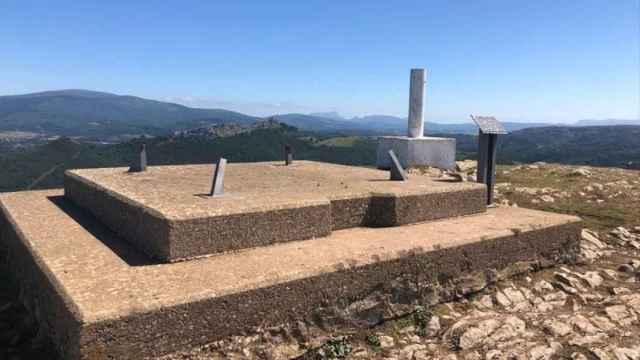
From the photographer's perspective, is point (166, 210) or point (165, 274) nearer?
point (165, 274)

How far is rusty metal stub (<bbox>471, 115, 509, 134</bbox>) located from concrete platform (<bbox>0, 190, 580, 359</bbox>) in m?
2.92

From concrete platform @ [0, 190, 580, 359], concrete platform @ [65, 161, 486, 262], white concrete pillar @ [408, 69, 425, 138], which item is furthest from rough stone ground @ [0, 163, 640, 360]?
white concrete pillar @ [408, 69, 425, 138]

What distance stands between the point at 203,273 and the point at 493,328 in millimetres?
4863

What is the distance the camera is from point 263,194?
10.4m

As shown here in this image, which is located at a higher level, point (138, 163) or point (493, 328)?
point (138, 163)

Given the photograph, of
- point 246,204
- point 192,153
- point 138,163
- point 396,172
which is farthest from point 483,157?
point 192,153

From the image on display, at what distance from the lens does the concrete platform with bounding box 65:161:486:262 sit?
814 cm

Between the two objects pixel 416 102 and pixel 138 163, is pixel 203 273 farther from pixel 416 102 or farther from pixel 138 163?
pixel 416 102

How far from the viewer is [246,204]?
899 cm

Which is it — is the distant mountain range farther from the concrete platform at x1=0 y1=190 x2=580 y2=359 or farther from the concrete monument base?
the concrete platform at x1=0 y1=190 x2=580 y2=359

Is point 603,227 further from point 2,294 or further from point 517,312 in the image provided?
point 2,294

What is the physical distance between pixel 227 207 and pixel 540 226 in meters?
6.89

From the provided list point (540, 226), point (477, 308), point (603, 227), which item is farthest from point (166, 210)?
point (603, 227)

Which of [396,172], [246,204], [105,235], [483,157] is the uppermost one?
[483,157]
